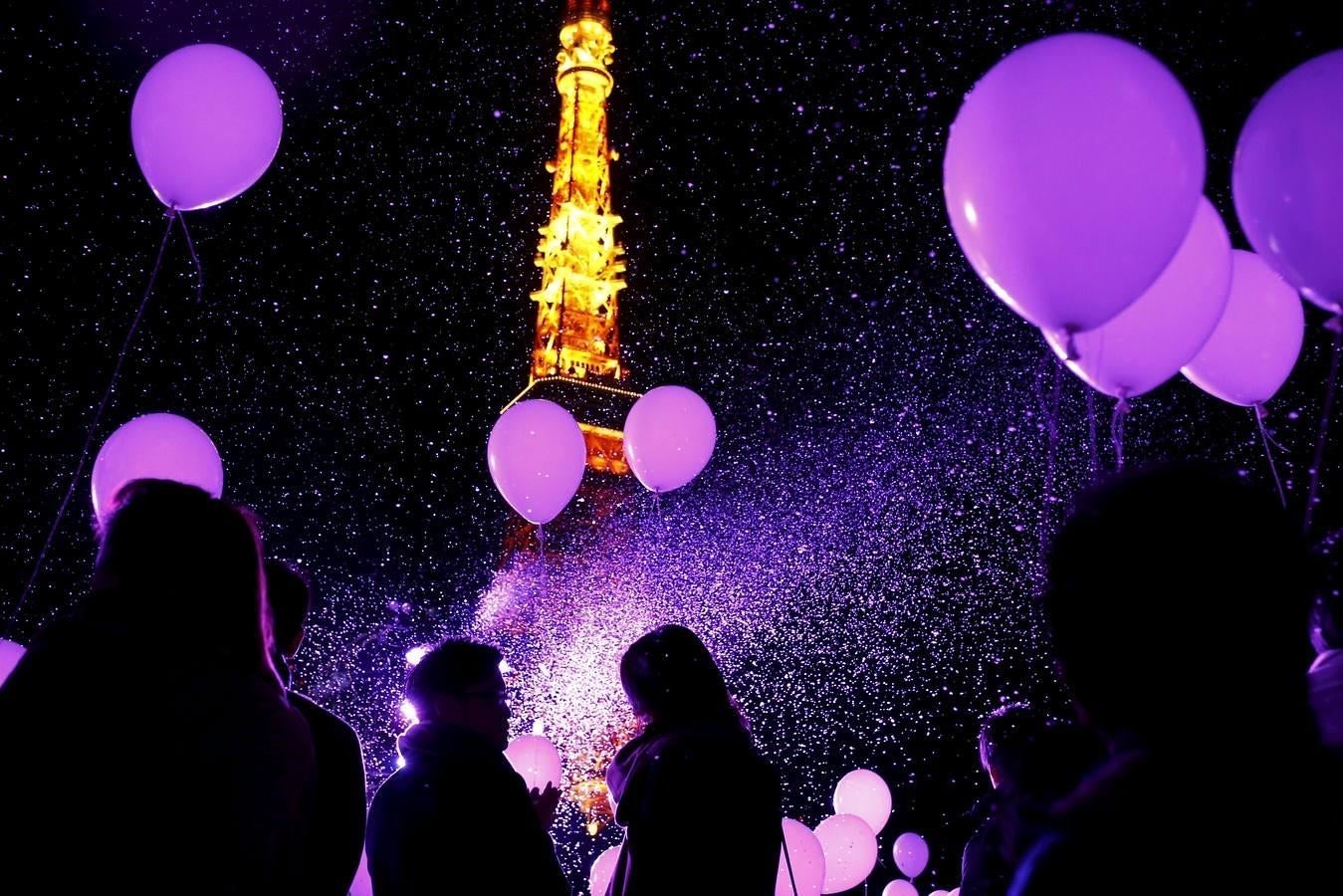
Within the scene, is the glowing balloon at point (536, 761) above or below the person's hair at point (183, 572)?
above

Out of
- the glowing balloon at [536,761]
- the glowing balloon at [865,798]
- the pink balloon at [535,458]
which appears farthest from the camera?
the glowing balloon at [865,798]

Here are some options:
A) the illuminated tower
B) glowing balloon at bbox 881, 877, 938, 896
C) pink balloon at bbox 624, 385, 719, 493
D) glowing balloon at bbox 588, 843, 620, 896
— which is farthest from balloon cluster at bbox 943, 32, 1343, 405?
the illuminated tower

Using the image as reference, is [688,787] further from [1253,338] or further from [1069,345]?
[1253,338]

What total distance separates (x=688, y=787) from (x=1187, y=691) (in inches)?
67.7

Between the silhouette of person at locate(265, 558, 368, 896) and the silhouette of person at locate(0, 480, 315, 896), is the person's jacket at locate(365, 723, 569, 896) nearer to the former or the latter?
the silhouette of person at locate(265, 558, 368, 896)

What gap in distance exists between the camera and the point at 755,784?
2.52 meters

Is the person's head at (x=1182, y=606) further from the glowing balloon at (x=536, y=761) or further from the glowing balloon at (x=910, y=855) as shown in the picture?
the glowing balloon at (x=910, y=855)

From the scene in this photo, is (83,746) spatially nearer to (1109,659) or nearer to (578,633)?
(1109,659)

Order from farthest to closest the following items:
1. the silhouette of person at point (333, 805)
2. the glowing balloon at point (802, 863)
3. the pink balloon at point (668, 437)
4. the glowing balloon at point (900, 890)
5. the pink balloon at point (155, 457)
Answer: the glowing balloon at point (900, 890)
the pink balloon at point (668, 437)
the glowing balloon at point (802, 863)
the pink balloon at point (155, 457)
the silhouette of person at point (333, 805)

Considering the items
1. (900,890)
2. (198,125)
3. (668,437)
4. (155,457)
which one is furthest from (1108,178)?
(900,890)

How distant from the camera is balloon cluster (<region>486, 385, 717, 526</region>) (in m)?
6.09

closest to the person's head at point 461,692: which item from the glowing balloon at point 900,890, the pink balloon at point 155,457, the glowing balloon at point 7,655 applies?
the pink balloon at point 155,457

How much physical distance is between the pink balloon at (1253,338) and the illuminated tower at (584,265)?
19.5 metres

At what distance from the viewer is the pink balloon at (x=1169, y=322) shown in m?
3.06
